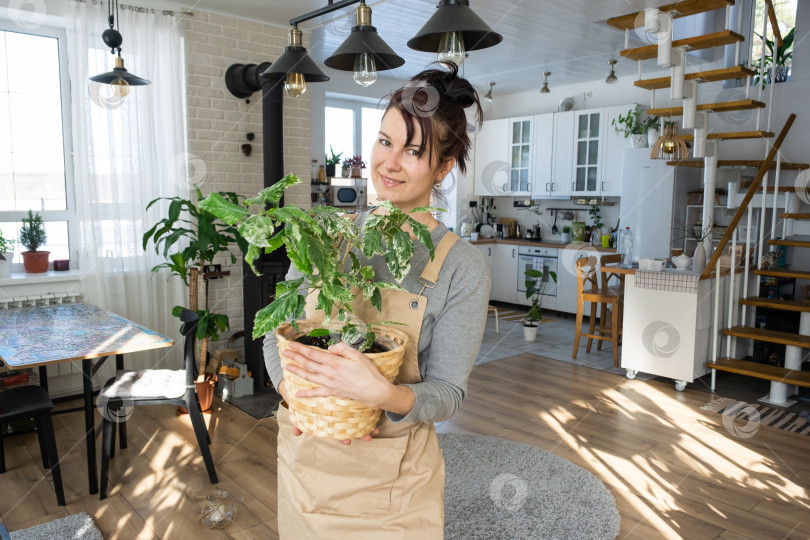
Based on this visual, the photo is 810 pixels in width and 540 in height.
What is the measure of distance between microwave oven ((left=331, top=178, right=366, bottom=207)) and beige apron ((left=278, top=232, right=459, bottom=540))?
515 cm

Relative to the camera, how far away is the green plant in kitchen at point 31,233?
400 centimetres

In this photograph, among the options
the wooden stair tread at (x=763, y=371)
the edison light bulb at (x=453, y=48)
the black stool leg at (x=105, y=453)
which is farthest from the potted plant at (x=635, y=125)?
the black stool leg at (x=105, y=453)

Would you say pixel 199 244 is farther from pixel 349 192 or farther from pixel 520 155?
pixel 520 155

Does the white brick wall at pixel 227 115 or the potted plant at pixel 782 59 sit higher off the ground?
the potted plant at pixel 782 59

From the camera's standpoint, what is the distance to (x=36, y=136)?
162 inches

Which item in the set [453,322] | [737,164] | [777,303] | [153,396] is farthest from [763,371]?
[453,322]

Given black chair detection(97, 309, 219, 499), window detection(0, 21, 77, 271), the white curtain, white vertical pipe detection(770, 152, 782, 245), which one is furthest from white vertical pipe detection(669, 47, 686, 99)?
window detection(0, 21, 77, 271)

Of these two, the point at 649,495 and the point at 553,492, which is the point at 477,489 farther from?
the point at 649,495

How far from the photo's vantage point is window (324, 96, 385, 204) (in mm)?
7008

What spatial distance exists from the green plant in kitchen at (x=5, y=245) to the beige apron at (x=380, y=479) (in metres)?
3.58

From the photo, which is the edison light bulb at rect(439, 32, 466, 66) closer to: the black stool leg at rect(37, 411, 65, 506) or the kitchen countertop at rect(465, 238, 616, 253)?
the black stool leg at rect(37, 411, 65, 506)

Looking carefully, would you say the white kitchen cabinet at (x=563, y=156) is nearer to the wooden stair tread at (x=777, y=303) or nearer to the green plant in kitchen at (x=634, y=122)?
the green plant in kitchen at (x=634, y=122)

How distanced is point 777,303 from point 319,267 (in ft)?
15.3

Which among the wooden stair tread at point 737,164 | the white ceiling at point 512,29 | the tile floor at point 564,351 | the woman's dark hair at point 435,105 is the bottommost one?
the tile floor at point 564,351
